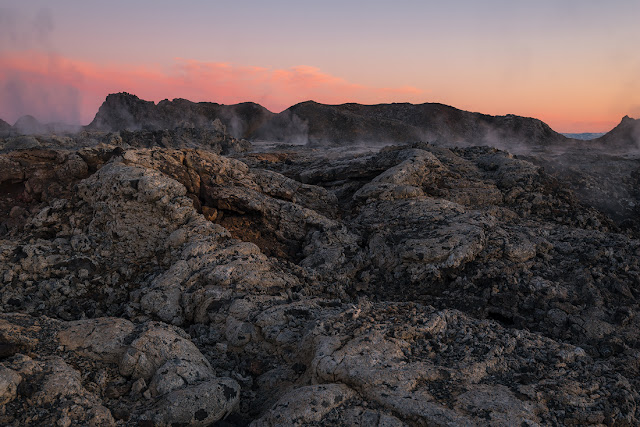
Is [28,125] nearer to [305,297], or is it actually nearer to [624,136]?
[305,297]

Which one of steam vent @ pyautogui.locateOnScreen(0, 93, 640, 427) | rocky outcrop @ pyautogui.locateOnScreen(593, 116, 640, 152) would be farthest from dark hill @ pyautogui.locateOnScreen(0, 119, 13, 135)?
rocky outcrop @ pyautogui.locateOnScreen(593, 116, 640, 152)

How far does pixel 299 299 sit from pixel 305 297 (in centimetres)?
13

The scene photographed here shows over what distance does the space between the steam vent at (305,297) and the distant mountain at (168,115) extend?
174 ft

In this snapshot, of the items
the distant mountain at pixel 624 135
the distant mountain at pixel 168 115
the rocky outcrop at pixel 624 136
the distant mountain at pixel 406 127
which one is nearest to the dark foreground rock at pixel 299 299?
the rocky outcrop at pixel 624 136

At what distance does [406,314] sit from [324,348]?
1.29 meters

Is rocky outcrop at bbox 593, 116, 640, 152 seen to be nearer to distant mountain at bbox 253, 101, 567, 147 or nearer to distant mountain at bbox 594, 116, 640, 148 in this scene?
distant mountain at bbox 594, 116, 640, 148

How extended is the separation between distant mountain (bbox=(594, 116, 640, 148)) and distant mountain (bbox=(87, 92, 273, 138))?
44641 millimetres

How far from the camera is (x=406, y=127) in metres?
54.0

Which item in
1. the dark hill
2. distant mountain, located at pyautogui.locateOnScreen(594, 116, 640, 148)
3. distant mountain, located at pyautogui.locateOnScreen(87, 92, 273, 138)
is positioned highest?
distant mountain, located at pyautogui.locateOnScreen(594, 116, 640, 148)

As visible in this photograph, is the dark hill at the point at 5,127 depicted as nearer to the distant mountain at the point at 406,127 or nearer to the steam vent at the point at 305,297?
the distant mountain at the point at 406,127

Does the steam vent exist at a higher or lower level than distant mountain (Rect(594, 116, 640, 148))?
lower

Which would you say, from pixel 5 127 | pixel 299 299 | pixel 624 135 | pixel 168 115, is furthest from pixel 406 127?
pixel 5 127

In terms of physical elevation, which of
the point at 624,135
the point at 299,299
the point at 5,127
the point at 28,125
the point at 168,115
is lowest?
the point at 299,299

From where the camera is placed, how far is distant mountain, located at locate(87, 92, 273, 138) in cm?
6147
